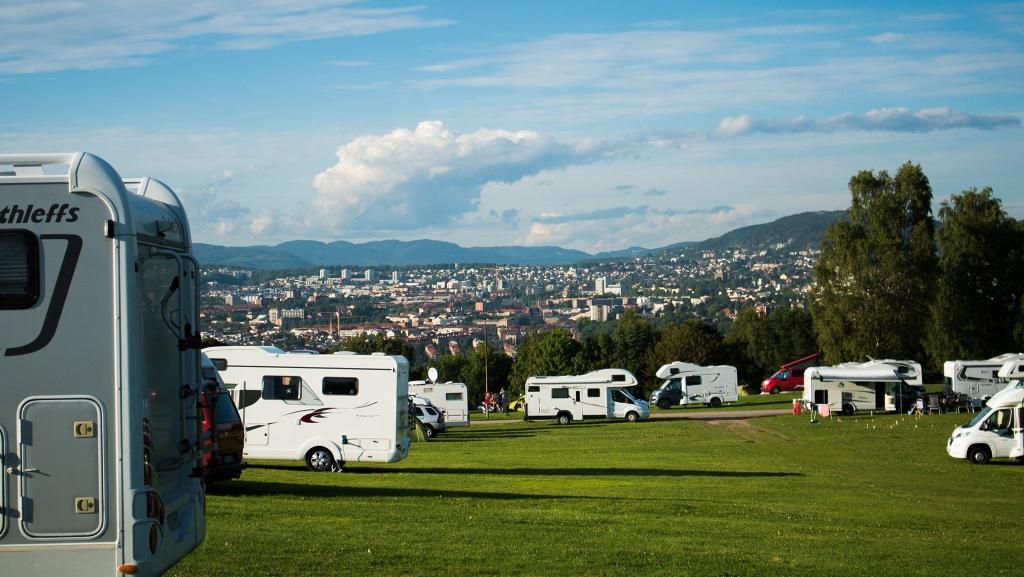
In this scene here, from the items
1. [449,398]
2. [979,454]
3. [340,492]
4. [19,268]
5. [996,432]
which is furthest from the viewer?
[449,398]

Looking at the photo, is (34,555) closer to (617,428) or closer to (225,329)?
(617,428)

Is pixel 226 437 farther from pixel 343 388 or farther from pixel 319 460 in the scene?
pixel 319 460

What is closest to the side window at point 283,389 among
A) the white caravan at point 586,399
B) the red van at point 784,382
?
the white caravan at point 586,399

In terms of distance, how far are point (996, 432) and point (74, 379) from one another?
1030 inches

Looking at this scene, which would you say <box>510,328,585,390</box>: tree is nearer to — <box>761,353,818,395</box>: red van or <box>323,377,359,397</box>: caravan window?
<box>761,353,818,395</box>: red van

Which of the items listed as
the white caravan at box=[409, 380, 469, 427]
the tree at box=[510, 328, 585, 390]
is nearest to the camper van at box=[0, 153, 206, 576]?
the white caravan at box=[409, 380, 469, 427]

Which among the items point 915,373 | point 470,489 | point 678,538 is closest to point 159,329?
point 678,538

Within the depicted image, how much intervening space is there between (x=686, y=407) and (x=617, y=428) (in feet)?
60.0

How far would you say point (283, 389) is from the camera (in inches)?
944

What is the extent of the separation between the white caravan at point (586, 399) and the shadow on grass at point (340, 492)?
94.5ft

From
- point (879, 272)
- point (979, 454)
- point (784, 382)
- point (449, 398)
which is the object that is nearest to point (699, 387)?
point (879, 272)

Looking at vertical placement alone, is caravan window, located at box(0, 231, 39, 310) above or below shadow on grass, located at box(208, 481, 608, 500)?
above

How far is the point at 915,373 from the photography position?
4744 centimetres

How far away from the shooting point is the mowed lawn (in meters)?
12.1
